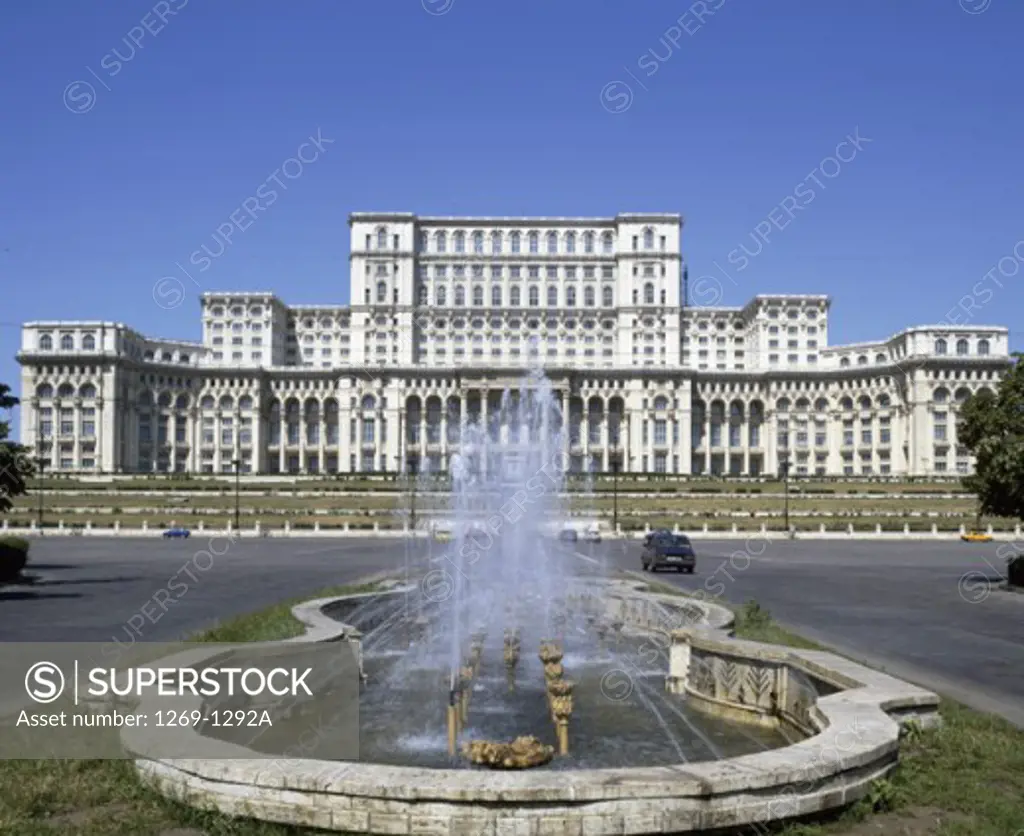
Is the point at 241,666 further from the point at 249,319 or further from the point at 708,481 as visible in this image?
the point at 249,319

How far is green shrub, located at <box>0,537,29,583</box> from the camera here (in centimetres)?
2802

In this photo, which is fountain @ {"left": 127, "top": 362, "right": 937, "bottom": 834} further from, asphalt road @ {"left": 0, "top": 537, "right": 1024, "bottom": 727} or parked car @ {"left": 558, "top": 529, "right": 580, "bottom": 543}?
parked car @ {"left": 558, "top": 529, "right": 580, "bottom": 543}

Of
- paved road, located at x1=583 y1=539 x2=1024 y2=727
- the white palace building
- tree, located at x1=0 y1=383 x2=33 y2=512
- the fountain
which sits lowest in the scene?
paved road, located at x1=583 y1=539 x2=1024 y2=727

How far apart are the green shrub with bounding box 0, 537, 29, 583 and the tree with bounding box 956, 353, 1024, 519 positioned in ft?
92.5

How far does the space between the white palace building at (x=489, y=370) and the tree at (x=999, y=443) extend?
3369 inches

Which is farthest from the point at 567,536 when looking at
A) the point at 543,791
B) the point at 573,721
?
the point at 543,791

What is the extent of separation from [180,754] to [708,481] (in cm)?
8827

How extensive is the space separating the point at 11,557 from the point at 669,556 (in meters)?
19.9

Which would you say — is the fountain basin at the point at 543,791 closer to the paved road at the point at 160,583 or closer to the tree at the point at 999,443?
the paved road at the point at 160,583

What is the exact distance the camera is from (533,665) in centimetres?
1417

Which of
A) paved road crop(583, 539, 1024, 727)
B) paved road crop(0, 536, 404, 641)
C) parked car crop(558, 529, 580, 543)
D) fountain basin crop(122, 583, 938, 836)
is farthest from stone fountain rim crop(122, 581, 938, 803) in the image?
parked car crop(558, 529, 580, 543)

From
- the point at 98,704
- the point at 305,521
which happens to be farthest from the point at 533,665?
the point at 305,521

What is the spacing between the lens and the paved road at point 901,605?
13594 mm

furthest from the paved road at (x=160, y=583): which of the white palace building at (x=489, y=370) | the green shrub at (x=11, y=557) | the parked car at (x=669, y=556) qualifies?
the white palace building at (x=489, y=370)
